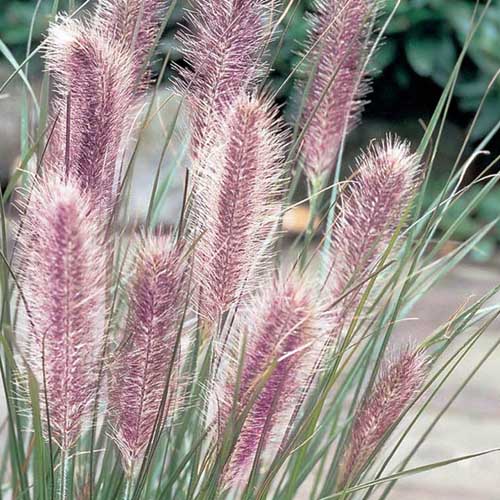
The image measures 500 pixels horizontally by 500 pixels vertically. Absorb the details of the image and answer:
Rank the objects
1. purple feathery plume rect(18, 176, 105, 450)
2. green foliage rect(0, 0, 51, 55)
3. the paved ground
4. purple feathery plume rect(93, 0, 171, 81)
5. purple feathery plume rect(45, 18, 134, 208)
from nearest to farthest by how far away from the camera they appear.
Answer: purple feathery plume rect(18, 176, 105, 450), purple feathery plume rect(45, 18, 134, 208), purple feathery plume rect(93, 0, 171, 81), the paved ground, green foliage rect(0, 0, 51, 55)

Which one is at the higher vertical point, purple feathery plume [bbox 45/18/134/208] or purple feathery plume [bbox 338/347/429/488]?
purple feathery plume [bbox 45/18/134/208]

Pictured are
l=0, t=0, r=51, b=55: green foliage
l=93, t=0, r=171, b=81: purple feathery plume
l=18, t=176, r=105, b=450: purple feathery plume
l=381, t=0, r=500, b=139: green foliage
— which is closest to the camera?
l=18, t=176, r=105, b=450: purple feathery plume

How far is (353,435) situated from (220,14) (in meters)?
0.30

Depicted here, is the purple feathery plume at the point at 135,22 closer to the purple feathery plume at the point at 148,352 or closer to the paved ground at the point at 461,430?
the purple feathery plume at the point at 148,352

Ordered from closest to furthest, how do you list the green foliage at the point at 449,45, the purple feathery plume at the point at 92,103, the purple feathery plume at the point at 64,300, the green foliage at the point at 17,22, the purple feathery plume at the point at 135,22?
the purple feathery plume at the point at 64,300 < the purple feathery plume at the point at 92,103 < the purple feathery plume at the point at 135,22 < the green foliage at the point at 449,45 < the green foliage at the point at 17,22

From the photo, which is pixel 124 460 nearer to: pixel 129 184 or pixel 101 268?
pixel 101 268

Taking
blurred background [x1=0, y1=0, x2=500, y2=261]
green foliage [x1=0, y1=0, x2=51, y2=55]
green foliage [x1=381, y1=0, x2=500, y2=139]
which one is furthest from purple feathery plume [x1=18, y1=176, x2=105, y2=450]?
green foliage [x1=0, y1=0, x2=51, y2=55]

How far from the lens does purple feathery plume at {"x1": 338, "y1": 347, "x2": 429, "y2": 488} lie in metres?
0.71

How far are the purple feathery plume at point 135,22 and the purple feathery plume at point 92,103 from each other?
0.25 feet

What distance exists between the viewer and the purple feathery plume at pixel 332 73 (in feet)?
2.77

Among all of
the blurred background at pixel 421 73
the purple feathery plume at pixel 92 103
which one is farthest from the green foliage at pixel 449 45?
the purple feathery plume at pixel 92 103

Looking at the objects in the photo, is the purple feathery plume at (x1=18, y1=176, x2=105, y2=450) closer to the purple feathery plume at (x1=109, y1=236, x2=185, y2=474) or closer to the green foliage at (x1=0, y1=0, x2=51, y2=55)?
the purple feathery plume at (x1=109, y1=236, x2=185, y2=474)

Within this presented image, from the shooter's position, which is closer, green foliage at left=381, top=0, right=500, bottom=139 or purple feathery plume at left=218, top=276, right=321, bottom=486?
purple feathery plume at left=218, top=276, right=321, bottom=486

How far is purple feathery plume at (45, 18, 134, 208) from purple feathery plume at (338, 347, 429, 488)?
0.22m
